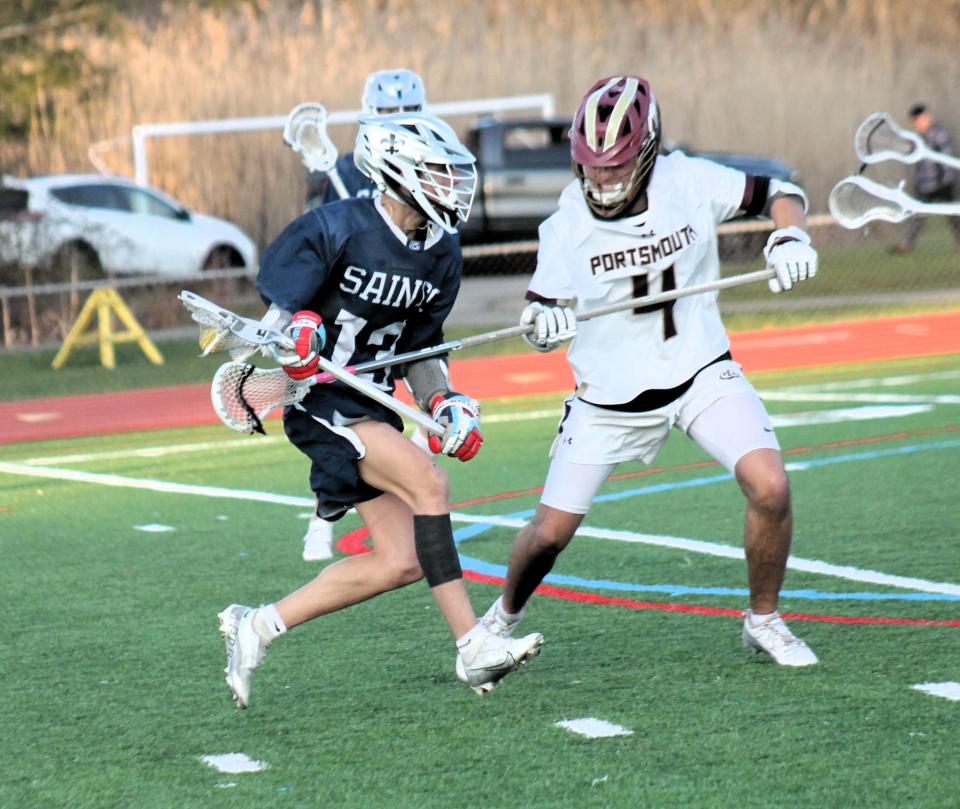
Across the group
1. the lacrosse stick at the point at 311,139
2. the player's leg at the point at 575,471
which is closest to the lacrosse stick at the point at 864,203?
the player's leg at the point at 575,471

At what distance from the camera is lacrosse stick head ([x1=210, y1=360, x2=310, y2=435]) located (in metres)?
5.11

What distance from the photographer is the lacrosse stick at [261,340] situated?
4871mm

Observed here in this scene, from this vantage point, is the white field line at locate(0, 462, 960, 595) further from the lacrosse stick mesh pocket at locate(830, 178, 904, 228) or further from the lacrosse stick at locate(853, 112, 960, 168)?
the lacrosse stick at locate(853, 112, 960, 168)

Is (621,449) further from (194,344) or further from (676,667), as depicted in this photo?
(194,344)

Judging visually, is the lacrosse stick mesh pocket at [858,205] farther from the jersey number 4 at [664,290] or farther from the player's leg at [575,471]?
the player's leg at [575,471]

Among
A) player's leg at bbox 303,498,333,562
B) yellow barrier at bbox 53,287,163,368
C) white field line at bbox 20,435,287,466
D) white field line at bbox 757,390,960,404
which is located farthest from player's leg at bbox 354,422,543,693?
yellow barrier at bbox 53,287,163,368

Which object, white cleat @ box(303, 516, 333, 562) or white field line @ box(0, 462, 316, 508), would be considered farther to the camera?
white field line @ box(0, 462, 316, 508)

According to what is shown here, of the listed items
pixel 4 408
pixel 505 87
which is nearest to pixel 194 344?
pixel 4 408

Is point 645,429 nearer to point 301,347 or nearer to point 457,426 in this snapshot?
point 457,426

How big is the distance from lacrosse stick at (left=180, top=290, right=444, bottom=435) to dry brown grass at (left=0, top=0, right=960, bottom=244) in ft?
56.1

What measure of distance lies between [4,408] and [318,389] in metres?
9.06

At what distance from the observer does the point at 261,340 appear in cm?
486

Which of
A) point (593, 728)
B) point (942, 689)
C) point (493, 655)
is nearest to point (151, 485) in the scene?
point (493, 655)

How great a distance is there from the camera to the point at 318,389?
5.20m
